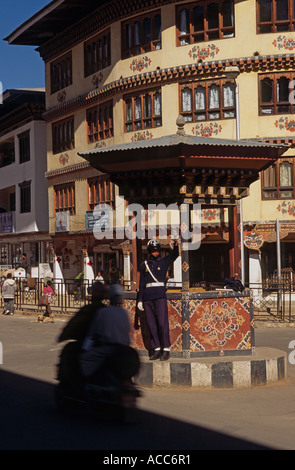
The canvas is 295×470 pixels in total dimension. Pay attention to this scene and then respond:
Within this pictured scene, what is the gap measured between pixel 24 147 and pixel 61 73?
23.4 feet

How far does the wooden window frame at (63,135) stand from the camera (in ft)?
125

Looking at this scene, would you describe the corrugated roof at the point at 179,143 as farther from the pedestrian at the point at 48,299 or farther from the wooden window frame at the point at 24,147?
the wooden window frame at the point at 24,147

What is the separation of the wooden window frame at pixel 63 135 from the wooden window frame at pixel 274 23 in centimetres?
1153

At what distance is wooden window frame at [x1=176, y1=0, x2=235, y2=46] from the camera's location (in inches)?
1208

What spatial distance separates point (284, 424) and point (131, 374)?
183 centimetres

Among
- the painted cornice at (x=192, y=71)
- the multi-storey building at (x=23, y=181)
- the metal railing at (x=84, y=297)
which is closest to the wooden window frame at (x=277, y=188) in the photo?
the painted cornice at (x=192, y=71)

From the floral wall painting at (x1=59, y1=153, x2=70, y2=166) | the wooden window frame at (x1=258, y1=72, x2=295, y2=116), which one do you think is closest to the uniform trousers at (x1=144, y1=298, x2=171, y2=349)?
the wooden window frame at (x1=258, y1=72, x2=295, y2=116)

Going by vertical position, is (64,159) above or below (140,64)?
below

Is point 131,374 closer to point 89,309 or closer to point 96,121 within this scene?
point 89,309

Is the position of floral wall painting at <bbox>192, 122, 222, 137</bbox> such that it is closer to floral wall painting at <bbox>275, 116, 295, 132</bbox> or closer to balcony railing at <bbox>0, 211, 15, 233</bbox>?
floral wall painting at <bbox>275, 116, 295, 132</bbox>

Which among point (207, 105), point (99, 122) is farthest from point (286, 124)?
point (99, 122)

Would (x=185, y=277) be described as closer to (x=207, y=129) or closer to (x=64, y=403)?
(x=64, y=403)

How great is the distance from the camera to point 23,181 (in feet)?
148

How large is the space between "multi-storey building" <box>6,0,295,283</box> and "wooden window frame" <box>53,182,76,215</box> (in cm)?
58
